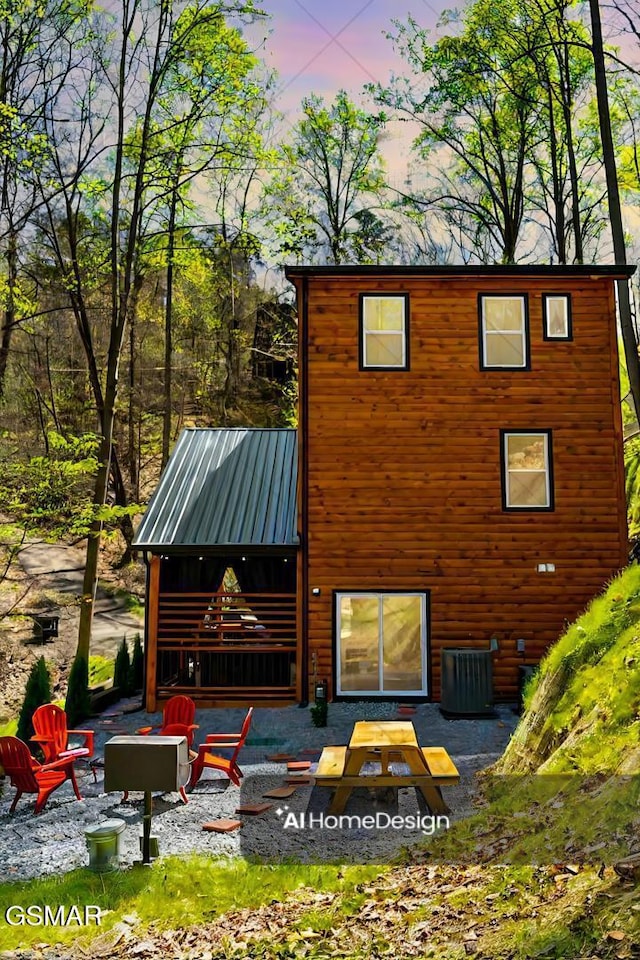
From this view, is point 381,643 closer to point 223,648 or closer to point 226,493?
point 223,648

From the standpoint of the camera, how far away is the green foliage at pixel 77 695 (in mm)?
13008

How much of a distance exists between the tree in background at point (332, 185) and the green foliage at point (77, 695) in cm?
1852

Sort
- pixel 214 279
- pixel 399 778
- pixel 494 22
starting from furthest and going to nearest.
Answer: pixel 214 279 < pixel 494 22 < pixel 399 778

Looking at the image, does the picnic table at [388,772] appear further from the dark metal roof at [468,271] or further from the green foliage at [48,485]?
the dark metal roof at [468,271]

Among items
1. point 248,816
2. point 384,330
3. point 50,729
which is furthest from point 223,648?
point 384,330

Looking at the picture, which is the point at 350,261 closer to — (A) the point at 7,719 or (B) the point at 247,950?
(A) the point at 7,719

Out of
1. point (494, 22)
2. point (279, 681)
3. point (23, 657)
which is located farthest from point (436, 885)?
point (494, 22)

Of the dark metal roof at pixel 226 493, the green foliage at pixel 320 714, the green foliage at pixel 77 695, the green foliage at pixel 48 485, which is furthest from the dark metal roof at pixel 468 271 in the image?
the green foliage at pixel 77 695

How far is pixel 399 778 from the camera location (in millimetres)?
7566

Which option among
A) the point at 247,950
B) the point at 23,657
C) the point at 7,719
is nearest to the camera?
the point at 247,950

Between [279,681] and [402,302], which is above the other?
[402,302]

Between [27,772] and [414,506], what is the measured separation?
862 centimetres

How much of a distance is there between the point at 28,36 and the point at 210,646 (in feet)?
47.2

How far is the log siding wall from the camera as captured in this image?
47.2 feet
